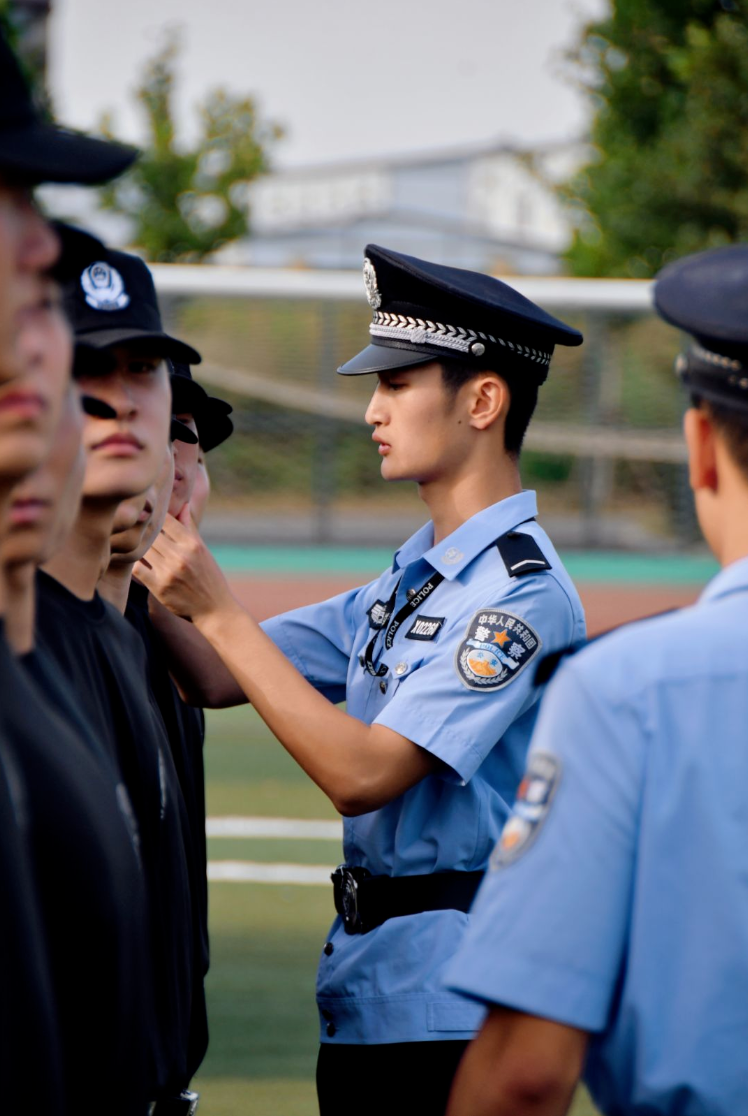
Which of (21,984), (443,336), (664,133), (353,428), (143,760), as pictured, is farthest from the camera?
(664,133)

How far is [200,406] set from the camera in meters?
2.86

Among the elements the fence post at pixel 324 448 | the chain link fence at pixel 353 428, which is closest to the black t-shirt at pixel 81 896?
the chain link fence at pixel 353 428

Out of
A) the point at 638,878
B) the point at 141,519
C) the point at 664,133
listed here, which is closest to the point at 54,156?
the point at 638,878

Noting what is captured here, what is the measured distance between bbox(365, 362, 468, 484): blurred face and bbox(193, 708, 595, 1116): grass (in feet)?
7.79

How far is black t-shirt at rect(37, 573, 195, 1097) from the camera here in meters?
1.81

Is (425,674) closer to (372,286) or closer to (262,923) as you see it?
(372,286)

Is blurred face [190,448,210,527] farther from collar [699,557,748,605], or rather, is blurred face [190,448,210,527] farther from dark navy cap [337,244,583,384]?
collar [699,557,748,605]

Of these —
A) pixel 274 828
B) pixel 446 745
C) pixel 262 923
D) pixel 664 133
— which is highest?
pixel 664 133

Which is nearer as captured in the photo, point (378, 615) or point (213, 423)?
point (378, 615)

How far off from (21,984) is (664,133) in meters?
20.7

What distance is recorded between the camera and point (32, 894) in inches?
50.6

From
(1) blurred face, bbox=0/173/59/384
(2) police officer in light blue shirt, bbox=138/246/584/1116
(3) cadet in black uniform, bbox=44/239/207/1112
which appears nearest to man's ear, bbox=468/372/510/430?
(2) police officer in light blue shirt, bbox=138/246/584/1116

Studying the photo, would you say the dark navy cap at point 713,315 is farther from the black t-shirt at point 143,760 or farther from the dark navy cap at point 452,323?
the dark navy cap at point 452,323

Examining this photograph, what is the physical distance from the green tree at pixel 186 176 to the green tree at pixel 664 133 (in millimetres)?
5532
